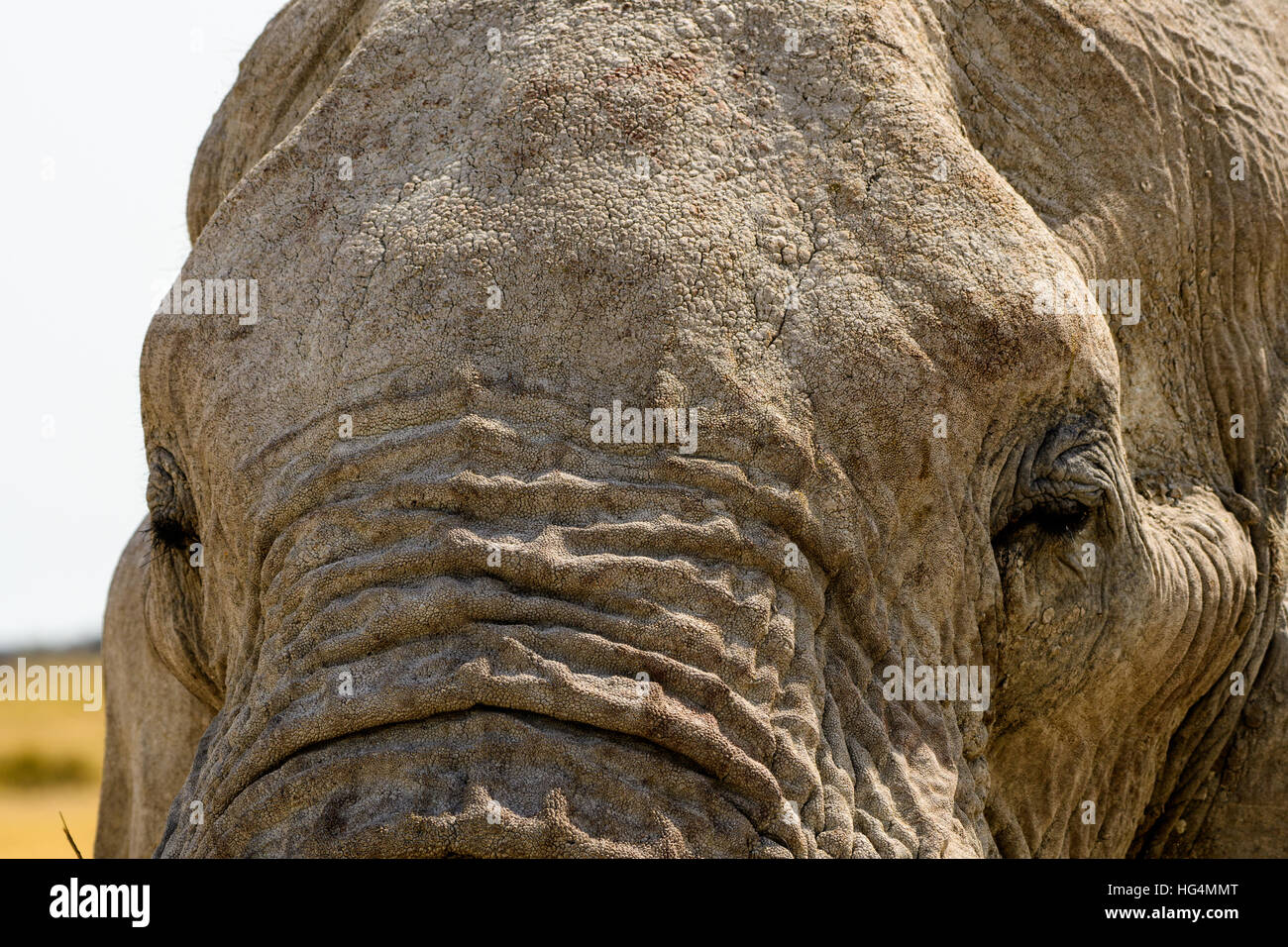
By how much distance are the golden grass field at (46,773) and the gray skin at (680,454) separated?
17.0 meters

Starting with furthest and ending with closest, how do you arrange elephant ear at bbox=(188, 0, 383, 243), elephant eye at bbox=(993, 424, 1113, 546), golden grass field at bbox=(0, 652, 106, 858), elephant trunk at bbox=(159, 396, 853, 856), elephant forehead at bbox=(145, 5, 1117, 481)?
golden grass field at bbox=(0, 652, 106, 858) → elephant ear at bbox=(188, 0, 383, 243) → elephant eye at bbox=(993, 424, 1113, 546) → elephant forehead at bbox=(145, 5, 1117, 481) → elephant trunk at bbox=(159, 396, 853, 856)

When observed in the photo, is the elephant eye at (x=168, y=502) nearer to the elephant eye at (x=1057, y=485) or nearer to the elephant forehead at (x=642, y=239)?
the elephant forehead at (x=642, y=239)

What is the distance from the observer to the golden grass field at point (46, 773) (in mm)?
20859

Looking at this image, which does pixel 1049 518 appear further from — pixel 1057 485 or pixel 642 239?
pixel 642 239

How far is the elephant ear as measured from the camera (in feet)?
12.3

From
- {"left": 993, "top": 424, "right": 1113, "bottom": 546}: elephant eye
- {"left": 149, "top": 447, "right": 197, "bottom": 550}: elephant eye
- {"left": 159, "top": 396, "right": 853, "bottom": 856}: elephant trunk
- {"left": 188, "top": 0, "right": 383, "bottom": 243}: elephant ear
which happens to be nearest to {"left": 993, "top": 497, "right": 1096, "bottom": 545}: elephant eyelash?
{"left": 993, "top": 424, "right": 1113, "bottom": 546}: elephant eye

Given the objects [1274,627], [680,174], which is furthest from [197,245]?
[1274,627]

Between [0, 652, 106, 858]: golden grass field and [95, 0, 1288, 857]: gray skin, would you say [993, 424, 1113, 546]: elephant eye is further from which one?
[0, 652, 106, 858]: golden grass field

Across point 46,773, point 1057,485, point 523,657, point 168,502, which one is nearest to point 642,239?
point 523,657

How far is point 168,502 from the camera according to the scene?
3.35 meters

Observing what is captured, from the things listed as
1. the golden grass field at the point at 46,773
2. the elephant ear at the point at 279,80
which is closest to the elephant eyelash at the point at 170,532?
the elephant ear at the point at 279,80

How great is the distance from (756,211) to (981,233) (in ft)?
1.37

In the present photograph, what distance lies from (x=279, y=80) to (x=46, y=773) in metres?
24.4

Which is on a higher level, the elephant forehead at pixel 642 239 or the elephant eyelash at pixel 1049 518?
the elephant forehead at pixel 642 239
